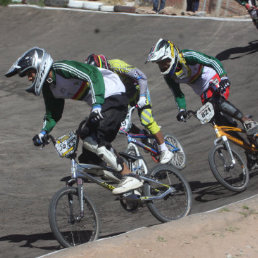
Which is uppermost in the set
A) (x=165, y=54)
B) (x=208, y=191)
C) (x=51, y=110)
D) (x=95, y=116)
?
(x=95, y=116)

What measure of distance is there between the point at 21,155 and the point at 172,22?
1008 centimetres

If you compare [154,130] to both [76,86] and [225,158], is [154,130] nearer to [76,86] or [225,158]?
[225,158]

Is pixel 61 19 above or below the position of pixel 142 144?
below

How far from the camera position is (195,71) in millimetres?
8148

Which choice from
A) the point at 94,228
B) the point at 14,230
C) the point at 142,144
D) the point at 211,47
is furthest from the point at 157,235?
the point at 211,47

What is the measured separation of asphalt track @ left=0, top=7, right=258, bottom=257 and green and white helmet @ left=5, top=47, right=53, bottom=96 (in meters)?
1.73

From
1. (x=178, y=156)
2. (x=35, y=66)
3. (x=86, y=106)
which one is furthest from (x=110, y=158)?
(x=86, y=106)

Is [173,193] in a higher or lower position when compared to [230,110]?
lower

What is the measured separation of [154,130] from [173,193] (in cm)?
208

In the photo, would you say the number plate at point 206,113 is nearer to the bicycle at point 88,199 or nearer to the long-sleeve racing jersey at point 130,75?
the long-sleeve racing jersey at point 130,75

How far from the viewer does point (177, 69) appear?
8.12m

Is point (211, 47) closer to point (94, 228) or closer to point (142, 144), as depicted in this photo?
point (142, 144)

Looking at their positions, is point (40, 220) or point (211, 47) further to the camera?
point (211, 47)

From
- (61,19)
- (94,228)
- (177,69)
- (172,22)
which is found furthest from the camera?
(61,19)
